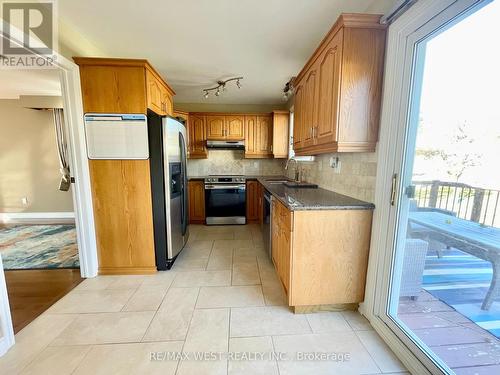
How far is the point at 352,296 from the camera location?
1.71 metres

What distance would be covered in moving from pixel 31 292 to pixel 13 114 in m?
4.28

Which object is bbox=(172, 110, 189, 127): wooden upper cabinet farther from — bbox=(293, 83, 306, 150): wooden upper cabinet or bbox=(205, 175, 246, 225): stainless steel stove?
bbox=(293, 83, 306, 150): wooden upper cabinet

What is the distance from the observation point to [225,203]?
13.4 ft

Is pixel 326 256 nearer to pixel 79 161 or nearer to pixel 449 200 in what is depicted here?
pixel 449 200

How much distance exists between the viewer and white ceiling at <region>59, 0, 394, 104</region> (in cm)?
168

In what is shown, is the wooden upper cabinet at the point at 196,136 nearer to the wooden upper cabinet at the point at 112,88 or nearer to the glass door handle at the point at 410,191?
the wooden upper cabinet at the point at 112,88

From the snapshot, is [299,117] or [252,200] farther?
[252,200]

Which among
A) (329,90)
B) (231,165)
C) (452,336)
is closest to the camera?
(452,336)

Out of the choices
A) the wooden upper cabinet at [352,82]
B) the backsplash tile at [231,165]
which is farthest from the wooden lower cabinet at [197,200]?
the wooden upper cabinet at [352,82]

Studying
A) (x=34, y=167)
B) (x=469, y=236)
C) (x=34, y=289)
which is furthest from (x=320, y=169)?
(x=34, y=167)

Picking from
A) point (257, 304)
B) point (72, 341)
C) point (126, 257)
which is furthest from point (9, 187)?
point (257, 304)

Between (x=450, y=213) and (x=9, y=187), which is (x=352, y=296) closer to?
(x=450, y=213)

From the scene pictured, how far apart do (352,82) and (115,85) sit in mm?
2190

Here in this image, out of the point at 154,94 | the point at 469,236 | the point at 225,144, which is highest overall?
the point at 154,94
